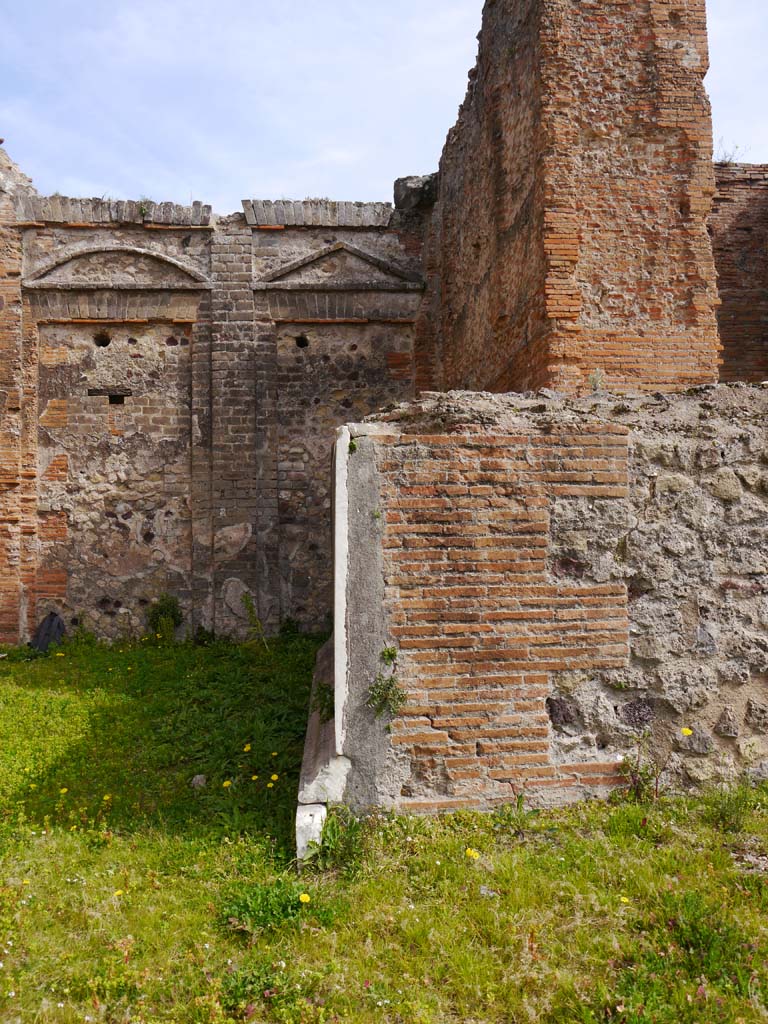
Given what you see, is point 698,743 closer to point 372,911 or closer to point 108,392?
point 372,911

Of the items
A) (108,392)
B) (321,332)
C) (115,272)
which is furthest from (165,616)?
(115,272)

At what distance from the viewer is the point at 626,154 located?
20.3 feet

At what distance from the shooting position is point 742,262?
31.7 ft

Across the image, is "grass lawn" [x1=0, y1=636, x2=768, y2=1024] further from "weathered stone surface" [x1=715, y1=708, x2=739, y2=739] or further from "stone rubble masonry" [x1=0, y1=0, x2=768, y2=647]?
"stone rubble masonry" [x1=0, y1=0, x2=768, y2=647]

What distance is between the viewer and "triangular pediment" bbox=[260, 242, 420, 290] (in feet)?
30.8

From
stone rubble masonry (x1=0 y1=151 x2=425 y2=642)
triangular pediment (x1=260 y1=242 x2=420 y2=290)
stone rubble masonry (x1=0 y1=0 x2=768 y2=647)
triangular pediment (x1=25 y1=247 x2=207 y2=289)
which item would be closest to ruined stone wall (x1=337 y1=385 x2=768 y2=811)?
stone rubble masonry (x1=0 y1=0 x2=768 y2=647)

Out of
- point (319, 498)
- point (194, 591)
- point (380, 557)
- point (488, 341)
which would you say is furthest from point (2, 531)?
point (380, 557)

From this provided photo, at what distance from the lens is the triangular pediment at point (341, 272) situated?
30.8 ft

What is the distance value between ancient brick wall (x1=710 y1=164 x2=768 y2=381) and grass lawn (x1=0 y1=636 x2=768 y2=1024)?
7.17m

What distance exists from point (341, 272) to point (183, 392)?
2.45 meters

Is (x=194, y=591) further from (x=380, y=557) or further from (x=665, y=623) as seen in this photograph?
(x=665, y=623)

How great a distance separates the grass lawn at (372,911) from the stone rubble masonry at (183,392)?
4596 millimetres

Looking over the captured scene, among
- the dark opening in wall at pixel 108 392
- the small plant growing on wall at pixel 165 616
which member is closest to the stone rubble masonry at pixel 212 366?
the dark opening in wall at pixel 108 392

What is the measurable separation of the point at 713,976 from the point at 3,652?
26.5ft
